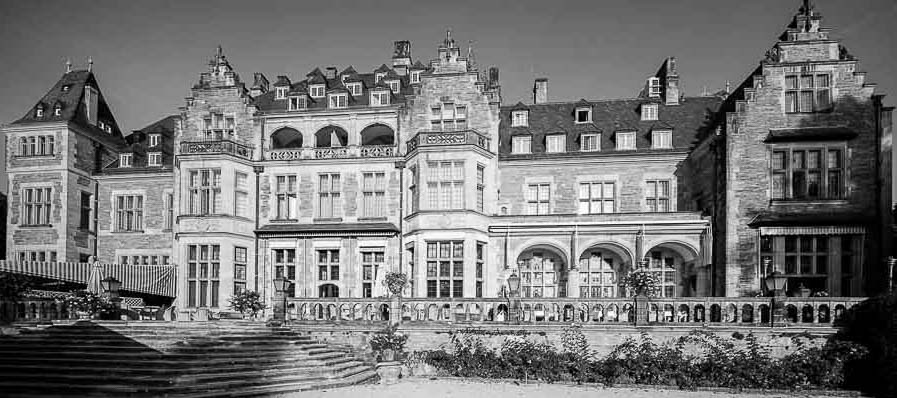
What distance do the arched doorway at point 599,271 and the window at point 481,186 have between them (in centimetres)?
557

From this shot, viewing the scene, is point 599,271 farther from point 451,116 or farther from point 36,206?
point 36,206

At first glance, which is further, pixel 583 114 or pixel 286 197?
pixel 583 114

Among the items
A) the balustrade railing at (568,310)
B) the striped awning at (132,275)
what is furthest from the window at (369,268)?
the striped awning at (132,275)

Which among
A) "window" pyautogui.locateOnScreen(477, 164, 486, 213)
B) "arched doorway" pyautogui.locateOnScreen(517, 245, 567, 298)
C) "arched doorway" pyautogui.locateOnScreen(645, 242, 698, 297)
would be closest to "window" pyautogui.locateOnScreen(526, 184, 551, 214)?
"arched doorway" pyautogui.locateOnScreen(517, 245, 567, 298)

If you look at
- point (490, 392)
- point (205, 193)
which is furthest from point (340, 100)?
point (490, 392)

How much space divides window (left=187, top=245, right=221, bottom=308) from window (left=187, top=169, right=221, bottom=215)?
169cm

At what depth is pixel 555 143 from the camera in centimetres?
3369

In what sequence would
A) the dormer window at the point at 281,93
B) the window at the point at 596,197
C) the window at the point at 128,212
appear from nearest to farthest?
1. the window at the point at 596,197
2. the dormer window at the point at 281,93
3. the window at the point at 128,212

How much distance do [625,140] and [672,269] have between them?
6402mm

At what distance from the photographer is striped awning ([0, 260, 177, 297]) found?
3041 cm

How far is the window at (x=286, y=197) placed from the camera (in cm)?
3303

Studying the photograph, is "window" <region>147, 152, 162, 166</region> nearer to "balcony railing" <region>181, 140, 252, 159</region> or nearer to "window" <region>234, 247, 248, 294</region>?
"balcony railing" <region>181, 140, 252, 159</region>

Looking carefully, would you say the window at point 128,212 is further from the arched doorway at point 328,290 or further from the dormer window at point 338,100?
the dormer window at point 338,100

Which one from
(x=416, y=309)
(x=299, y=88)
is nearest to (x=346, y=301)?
(x=416, y=309)
